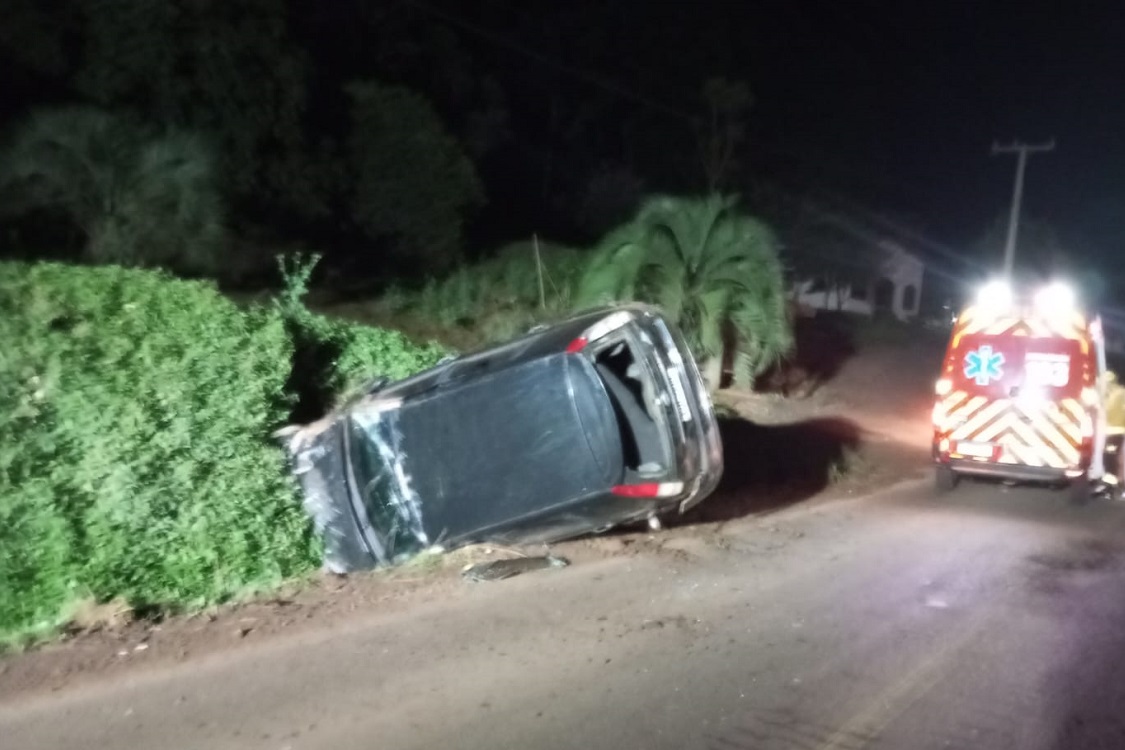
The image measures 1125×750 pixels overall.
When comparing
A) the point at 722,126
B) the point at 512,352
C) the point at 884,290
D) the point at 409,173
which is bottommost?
the point at 884,290

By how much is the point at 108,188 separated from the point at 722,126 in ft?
67.1

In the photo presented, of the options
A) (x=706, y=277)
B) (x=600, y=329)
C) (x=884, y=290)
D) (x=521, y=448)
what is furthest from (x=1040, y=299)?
(x=884, y=290)

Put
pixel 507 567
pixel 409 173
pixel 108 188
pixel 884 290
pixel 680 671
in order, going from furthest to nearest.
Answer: pixel 884 290, pixel 409 173, pixel 108 188, pixel 507 567, pixel 680 671

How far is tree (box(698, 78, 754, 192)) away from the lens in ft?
103

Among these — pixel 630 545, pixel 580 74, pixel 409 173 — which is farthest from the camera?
pixel 580 74

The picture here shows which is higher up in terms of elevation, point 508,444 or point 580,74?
point 580,74

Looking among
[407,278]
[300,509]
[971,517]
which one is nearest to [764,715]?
[300,509]

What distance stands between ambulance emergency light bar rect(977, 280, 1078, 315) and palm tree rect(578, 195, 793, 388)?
3.38 meters

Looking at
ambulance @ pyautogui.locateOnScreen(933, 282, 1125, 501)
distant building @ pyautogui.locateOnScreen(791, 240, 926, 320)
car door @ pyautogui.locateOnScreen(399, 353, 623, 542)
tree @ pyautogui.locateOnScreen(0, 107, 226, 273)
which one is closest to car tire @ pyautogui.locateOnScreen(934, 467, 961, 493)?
ambulance @ pyautogui.locateOnScreen(933, 282, 1125, 501)

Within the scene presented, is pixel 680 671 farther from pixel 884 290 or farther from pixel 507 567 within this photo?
pixel 884 290

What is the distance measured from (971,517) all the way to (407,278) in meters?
12.2

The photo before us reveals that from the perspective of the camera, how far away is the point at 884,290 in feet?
166

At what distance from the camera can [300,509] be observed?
343 inches

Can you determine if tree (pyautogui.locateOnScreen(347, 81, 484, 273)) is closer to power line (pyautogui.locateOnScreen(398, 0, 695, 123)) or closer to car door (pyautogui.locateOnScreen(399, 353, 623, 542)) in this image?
power line (pyautogui.locateOnScreen(398, 0, 695, 123))
